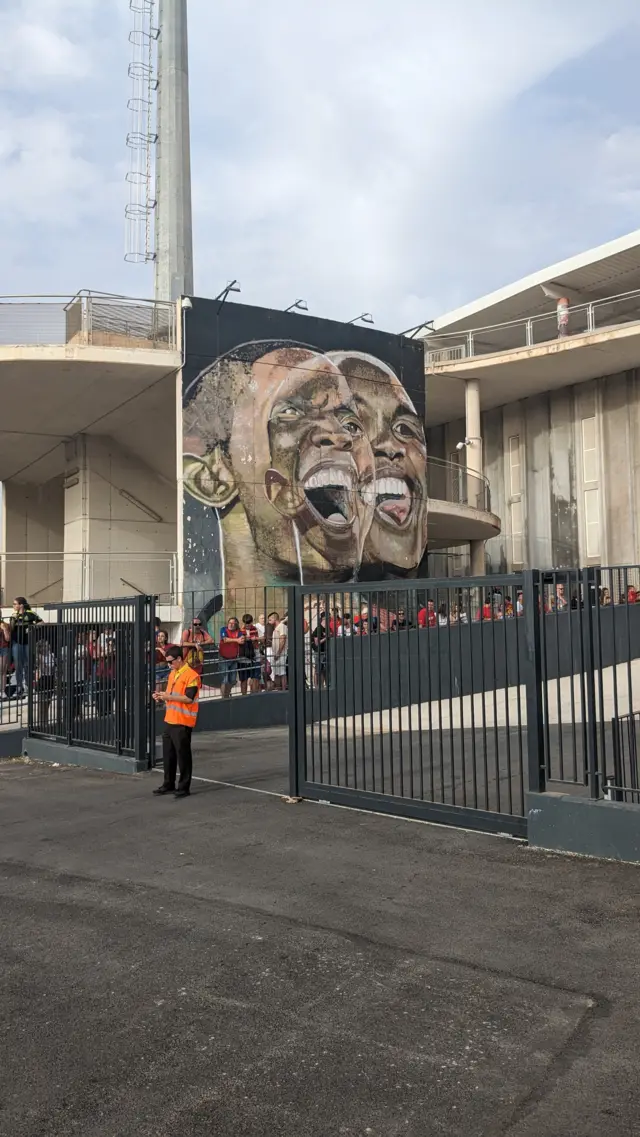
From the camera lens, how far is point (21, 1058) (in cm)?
386

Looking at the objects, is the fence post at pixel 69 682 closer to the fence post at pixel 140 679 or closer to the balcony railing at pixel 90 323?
the fence post at pixel 140 679

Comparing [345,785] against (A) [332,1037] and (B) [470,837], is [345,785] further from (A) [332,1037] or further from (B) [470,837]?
(A) [332,1037]

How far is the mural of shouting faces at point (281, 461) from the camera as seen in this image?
72.7 feet

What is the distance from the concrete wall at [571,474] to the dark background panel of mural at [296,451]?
9983 mm

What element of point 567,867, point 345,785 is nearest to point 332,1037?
point 567,867

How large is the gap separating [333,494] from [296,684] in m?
15.1

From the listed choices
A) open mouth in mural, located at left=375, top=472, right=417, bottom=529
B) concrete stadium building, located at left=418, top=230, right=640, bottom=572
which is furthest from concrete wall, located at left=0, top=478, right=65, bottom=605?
concrete stadium building, located at left=418, top=230, right=640, bottom=572

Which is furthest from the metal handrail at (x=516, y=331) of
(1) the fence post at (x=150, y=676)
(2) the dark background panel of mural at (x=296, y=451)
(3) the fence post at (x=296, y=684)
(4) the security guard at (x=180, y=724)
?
(4) the security guard at (x=180, y=724)

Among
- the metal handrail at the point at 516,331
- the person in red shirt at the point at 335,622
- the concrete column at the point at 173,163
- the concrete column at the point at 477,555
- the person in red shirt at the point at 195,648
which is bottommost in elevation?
the person in red shirt at the point at 195,648

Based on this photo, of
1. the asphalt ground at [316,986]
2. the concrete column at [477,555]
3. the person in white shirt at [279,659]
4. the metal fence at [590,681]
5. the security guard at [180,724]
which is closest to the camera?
the asphalt ground at [316,986]

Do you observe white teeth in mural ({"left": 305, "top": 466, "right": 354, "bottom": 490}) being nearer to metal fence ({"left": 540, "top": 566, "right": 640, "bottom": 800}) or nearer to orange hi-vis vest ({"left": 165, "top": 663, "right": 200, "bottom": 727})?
orange hi-vis vest ({"left": 165, "top": 663, "right": 200, "bottom": 727})

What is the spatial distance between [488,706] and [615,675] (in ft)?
3.87

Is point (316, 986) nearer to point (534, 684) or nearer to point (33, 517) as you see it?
point (534, 684)

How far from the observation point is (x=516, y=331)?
111 ft
